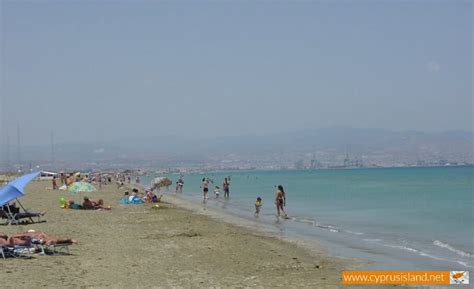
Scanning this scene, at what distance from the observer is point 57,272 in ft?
34.5

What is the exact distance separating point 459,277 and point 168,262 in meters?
5.97

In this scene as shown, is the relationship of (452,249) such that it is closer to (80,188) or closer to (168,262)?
(168,262)

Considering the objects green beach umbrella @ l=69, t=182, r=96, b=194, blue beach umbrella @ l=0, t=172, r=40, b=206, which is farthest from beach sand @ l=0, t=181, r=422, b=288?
green beach umbrella @ l=69, t=182, r=96, b=194

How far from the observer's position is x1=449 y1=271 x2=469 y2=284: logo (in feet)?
37.1

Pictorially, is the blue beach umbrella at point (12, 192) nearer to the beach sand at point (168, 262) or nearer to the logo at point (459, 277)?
the beach sand at point (168, 262)

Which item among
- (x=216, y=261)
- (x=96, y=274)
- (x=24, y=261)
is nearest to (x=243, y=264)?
(x=216, y=261)

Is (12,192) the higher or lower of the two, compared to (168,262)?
higher

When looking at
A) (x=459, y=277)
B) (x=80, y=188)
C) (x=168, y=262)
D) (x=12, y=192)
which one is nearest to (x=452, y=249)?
(x=459, y=277)

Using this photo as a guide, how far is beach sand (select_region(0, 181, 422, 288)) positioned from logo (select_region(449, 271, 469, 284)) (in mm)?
2127

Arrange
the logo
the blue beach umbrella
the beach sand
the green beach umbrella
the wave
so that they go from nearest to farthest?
the beach sand
the logo
the wave
the blue beach umbrella
the green beach umbrella

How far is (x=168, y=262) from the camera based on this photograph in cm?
1216

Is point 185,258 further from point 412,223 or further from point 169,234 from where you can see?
point 412,223

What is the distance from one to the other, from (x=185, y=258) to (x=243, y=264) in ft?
4.56

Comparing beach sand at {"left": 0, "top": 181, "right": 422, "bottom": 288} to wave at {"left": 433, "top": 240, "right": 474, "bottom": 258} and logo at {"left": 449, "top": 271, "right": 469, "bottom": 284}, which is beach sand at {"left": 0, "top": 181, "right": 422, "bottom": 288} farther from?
wave at {"left": 433, "top": 240, "right": 474, "bottom": 258}
